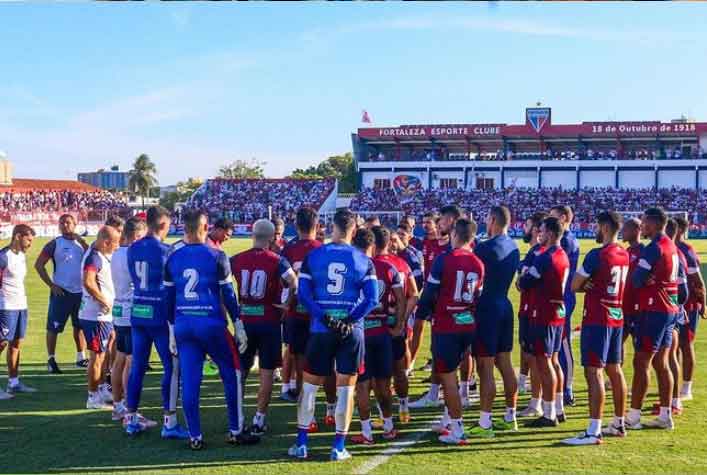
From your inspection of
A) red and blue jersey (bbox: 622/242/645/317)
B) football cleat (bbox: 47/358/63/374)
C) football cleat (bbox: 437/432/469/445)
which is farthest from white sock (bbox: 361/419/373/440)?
football cleat (bbox: 47/358/63/374)

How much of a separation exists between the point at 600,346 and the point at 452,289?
1514mm

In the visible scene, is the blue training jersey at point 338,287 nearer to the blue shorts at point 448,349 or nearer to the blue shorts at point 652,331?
the blue shorts at point 448,349

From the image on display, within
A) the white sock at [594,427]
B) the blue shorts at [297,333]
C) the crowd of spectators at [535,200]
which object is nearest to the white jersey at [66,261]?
the blue shorts at [297,333]

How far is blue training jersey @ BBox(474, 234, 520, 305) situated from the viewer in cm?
767

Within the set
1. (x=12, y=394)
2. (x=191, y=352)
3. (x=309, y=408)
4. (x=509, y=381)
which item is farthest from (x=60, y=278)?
(x=509, y=381)

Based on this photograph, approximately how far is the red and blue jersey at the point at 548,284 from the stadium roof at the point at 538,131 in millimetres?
73285

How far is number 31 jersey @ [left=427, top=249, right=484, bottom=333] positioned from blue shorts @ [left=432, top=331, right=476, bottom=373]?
58mm

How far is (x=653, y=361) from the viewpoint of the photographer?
7.96 m

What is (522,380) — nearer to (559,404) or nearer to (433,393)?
(433,393)

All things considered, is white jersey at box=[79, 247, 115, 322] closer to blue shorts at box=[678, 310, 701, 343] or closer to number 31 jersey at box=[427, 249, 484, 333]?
number 31 jersey at box=[427, 249, 484, 333]

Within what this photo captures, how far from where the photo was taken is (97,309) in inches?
351

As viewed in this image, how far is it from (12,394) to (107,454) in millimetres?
3084

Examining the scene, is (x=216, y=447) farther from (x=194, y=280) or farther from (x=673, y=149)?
(x=673, y=149)

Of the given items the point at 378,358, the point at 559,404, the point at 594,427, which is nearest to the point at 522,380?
the point at 559,404
